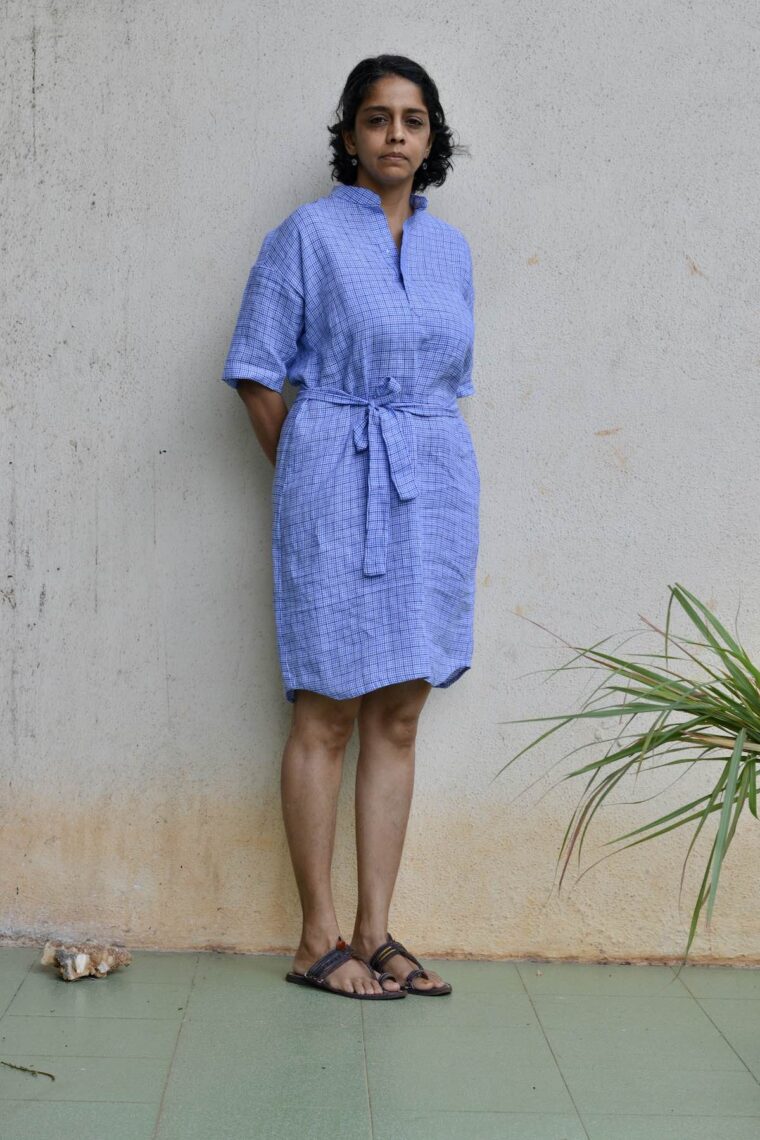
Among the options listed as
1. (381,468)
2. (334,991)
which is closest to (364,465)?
(381,468)

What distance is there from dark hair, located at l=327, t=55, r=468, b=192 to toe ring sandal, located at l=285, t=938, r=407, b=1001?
5.13 ft

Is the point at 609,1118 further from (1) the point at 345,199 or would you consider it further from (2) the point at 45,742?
(1) the point at 345,199

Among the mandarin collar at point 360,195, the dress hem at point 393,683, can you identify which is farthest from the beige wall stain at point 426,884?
the mandarin collar at point 360,195

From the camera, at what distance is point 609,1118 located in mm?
2211

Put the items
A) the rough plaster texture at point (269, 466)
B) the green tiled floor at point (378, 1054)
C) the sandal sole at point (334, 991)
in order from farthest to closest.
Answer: the rough plaster texture at point (269, 466), the sandal sole at point (334, 991), the green tiled floor at point (378, 1054)

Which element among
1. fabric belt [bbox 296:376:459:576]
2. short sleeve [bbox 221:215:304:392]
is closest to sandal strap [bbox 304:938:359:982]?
fabric belt [bbox 296:376:459:576]

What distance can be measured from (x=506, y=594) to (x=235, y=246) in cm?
93

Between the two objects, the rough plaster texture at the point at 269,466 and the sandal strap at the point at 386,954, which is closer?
the sandal strap at the point at 386,954

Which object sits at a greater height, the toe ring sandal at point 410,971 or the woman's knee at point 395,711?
the woman's knee at point 395,711

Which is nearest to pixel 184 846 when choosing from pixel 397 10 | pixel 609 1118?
pixel 609 1118

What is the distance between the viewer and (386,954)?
9.27 feet

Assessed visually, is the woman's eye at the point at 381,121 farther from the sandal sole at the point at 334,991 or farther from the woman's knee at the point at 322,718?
the sandal sole at the point at 334,991

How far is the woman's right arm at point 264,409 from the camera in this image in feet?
9.20

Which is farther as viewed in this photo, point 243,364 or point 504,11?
point 504,11
